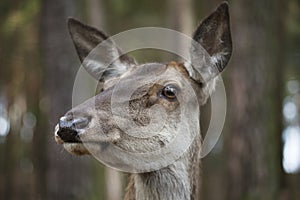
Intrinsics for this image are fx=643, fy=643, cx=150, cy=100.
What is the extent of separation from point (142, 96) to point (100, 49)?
1.38 m

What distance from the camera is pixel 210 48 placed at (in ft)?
19.5

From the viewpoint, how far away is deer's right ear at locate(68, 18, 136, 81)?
21.4 feet

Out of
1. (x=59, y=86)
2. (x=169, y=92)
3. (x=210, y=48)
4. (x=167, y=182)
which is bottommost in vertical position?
(x=167, y=182)

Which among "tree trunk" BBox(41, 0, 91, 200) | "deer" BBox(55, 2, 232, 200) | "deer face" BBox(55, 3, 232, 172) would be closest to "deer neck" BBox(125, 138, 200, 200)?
"deer" BBox(55, 2, 232, 200)

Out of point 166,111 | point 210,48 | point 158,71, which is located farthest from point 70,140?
point 210,48

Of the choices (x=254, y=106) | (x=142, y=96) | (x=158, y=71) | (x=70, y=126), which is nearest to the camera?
(x=70, y=126)

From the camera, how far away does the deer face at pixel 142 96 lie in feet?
15.5

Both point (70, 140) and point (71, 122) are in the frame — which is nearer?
point (71, 122)

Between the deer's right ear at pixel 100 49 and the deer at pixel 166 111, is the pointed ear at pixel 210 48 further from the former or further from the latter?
the deer's right ear at pixel 100 49

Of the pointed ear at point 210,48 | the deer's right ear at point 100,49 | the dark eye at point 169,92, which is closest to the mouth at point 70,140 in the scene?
the dark eye at point 169,92

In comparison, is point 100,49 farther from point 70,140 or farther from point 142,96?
point 70,140

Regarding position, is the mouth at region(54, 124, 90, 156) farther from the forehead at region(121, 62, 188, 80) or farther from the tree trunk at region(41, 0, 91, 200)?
the tree trunk at region(41, 0, 91, 200)

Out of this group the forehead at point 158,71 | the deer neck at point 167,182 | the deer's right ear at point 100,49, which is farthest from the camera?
the deer's right ear at point 100,49

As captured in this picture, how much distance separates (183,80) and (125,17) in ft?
51.8
